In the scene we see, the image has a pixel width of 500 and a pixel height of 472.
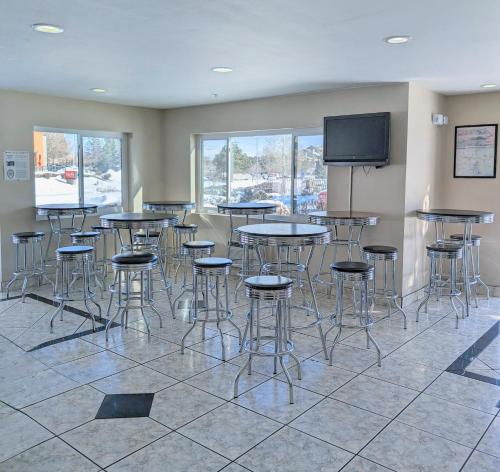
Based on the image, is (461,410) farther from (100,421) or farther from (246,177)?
(246,177)

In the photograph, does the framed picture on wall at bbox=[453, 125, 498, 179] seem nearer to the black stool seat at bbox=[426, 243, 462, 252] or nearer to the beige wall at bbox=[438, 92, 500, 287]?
the beige wall at bbox=[438, 92, 500, 287]

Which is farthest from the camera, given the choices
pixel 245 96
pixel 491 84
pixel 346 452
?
pixel 245 96

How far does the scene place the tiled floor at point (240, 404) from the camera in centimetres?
240

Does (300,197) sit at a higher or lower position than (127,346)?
higher

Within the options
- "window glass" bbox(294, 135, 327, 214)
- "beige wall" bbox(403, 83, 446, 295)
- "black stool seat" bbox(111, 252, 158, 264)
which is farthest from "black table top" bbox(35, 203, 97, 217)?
A: "beige wall" bbox(403, 83, 446, 295)

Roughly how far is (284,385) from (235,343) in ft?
2.75

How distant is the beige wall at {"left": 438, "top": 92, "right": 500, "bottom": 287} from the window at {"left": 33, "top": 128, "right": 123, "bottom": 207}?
4.27m

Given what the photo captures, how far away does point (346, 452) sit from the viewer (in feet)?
8.04

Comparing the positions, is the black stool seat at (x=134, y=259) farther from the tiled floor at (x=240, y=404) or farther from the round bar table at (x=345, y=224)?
the round bar table at (x=345, y=224)

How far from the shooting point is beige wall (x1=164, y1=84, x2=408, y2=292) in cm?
507

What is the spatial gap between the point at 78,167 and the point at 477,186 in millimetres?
4888

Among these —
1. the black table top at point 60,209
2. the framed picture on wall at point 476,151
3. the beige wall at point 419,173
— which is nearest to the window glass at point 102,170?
the black table top at point 60,209

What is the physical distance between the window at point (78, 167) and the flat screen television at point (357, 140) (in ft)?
10.2

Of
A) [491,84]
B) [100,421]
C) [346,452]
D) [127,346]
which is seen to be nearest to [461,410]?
[346,452]
